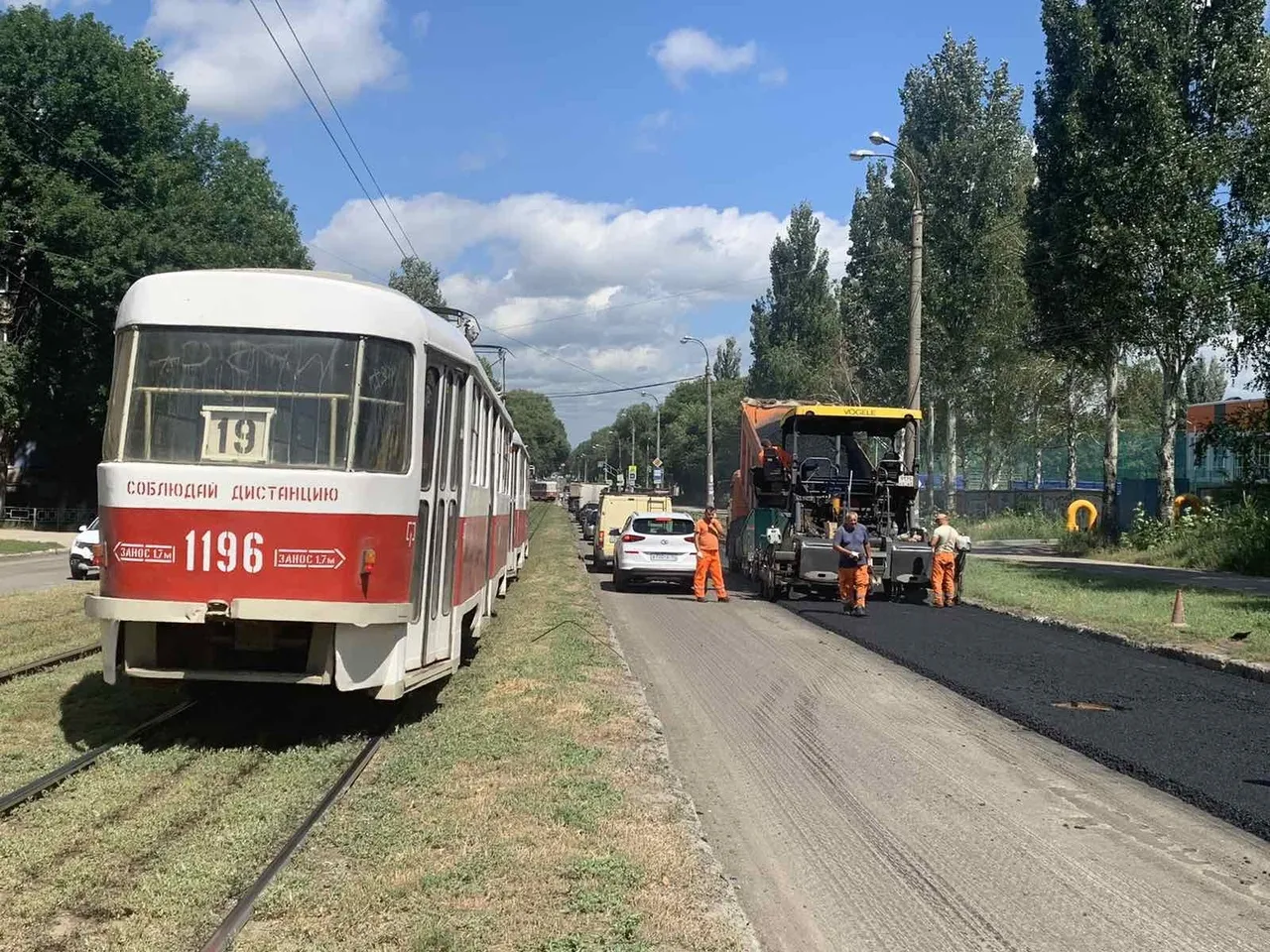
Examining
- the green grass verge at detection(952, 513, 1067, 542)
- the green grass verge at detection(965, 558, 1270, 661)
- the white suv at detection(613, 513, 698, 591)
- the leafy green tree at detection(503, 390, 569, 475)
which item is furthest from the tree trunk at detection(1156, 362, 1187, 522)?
the leafy green tree at detection(503, 390, 569, 475)

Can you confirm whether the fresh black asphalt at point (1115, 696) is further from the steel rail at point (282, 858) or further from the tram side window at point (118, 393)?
the tram side window at point (118, 393)

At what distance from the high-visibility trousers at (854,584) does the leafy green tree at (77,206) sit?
27.8m

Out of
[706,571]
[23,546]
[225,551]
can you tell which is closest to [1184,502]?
[706,571]

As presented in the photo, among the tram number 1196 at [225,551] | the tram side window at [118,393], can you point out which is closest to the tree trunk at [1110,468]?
the tram number 1196 at [225,551]

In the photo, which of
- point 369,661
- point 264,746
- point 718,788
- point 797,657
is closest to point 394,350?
point 369,661

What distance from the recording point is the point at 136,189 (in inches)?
1564

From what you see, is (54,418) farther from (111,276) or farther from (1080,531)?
(1080,531)

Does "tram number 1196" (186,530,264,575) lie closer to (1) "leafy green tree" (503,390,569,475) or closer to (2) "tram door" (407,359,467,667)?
(2) "tram door" (407,359,467,667)

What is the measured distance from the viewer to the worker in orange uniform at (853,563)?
60.2 feet

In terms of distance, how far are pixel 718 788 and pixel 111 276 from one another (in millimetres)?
35091

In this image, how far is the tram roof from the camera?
25.7ft

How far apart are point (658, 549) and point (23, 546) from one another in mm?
19994

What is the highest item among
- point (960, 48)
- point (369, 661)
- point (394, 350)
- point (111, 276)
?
point (960, 48)

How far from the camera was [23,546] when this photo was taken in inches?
1294
